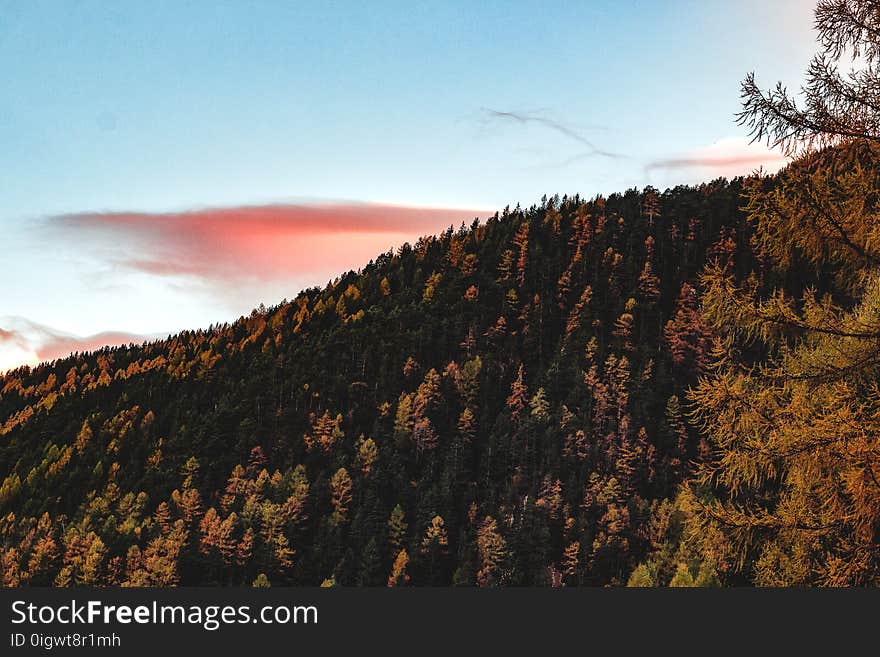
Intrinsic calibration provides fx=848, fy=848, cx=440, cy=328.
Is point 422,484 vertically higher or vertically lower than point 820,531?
lower

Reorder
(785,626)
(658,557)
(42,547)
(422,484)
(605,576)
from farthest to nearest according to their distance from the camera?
(422,484) → (42,547) → (605,576) → (658,557) → (785,626)

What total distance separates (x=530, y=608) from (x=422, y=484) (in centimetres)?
18521

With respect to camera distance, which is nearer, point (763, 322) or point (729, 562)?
point (763, 322)

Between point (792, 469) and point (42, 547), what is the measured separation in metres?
194

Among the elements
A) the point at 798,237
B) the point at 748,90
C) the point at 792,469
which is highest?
the point at 748,90

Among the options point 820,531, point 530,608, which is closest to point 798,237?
point 820,531

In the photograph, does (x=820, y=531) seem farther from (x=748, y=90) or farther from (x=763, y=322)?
(x=748, y=90)

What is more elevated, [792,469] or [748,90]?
[748,90]

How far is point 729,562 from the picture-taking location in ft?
36.2

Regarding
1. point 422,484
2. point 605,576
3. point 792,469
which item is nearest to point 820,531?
point 792,469

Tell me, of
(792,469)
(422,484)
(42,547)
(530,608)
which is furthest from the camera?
(422,484)

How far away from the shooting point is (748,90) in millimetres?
10188

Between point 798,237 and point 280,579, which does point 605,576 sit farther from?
point 798,237

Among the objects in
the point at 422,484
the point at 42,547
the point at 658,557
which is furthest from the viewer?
the point at 422,484
